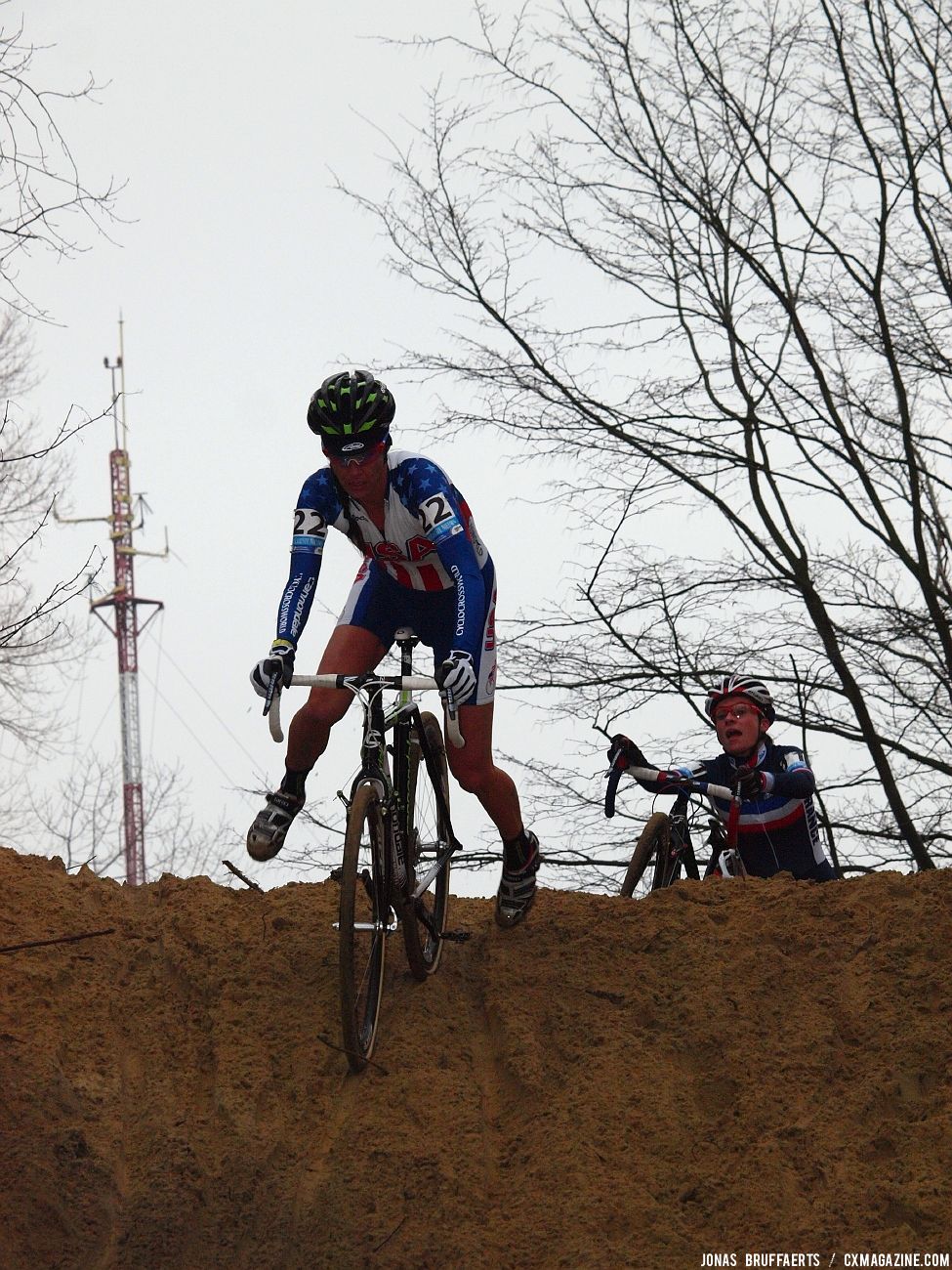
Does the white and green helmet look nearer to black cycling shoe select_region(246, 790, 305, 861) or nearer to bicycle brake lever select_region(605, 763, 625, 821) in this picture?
black cycling shoe select_region(246, 790, 305, 861)

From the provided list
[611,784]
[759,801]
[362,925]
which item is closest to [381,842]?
[362,925]

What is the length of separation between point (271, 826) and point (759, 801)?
3116 mm

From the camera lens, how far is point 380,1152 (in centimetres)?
502

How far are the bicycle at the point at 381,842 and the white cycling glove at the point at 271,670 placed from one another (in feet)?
0.14

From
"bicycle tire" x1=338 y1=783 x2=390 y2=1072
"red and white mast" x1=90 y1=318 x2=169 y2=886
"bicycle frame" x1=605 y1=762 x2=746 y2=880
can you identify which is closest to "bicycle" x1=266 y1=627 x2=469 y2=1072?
"bicycle tire" x1=338 y1=783 x2=390 y2=1072

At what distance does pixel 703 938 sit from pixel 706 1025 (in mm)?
755

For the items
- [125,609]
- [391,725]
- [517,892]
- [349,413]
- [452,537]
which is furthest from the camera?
[125,609]

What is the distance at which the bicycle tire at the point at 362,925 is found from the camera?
5070mm

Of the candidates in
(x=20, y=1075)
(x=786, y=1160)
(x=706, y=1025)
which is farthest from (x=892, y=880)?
(x=20, y=1075)

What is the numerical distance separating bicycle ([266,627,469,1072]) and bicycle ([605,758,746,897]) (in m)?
1.69

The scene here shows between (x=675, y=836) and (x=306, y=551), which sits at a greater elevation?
(x=306, y=551)

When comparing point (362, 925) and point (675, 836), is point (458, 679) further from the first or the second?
point (675, 836)

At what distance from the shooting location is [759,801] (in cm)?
775

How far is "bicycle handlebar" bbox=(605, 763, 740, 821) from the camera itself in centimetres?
740
